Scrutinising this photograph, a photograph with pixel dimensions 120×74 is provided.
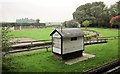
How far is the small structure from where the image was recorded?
18.9 feet

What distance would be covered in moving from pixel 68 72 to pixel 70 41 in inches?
71.2

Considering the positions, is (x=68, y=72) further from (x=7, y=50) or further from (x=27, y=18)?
(x=27, y=18)

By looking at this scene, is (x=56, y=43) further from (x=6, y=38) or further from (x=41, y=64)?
(x=6, y=38)

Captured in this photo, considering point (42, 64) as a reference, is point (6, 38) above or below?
above

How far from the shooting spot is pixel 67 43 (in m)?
5.88

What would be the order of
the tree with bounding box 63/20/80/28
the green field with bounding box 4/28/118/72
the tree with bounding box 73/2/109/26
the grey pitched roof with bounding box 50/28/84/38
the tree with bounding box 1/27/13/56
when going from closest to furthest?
the tree with bounding box 1/27/13/56 < the green field with bounding box 4/28/118/72 < the grey pitched roof with bounding box 50/28/84/38 < the tree with bounding box 63/20/80/28 < the tree with bounding box 73/2/109/26

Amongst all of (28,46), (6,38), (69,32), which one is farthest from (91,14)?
(6,38)

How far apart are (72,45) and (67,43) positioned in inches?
11.0

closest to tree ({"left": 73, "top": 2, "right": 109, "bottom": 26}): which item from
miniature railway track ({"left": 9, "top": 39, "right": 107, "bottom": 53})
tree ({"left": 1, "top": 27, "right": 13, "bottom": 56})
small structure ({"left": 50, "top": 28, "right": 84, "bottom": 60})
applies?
small structure ({"left": 50, "top": 28, "right": 84, "bottom": 60})

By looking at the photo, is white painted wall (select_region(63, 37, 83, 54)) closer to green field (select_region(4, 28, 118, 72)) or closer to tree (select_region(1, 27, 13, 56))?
→ green field (select_region(4, 28, 118, 72))

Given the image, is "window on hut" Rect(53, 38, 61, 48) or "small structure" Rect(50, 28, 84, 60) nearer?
"small structure" Rect(50, 28, 84, 60)

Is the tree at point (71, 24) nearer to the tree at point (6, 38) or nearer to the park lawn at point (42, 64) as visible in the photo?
the park lawn at point (42, 64)

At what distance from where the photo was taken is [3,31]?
12.8 feet

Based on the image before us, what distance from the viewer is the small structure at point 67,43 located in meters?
5.77
